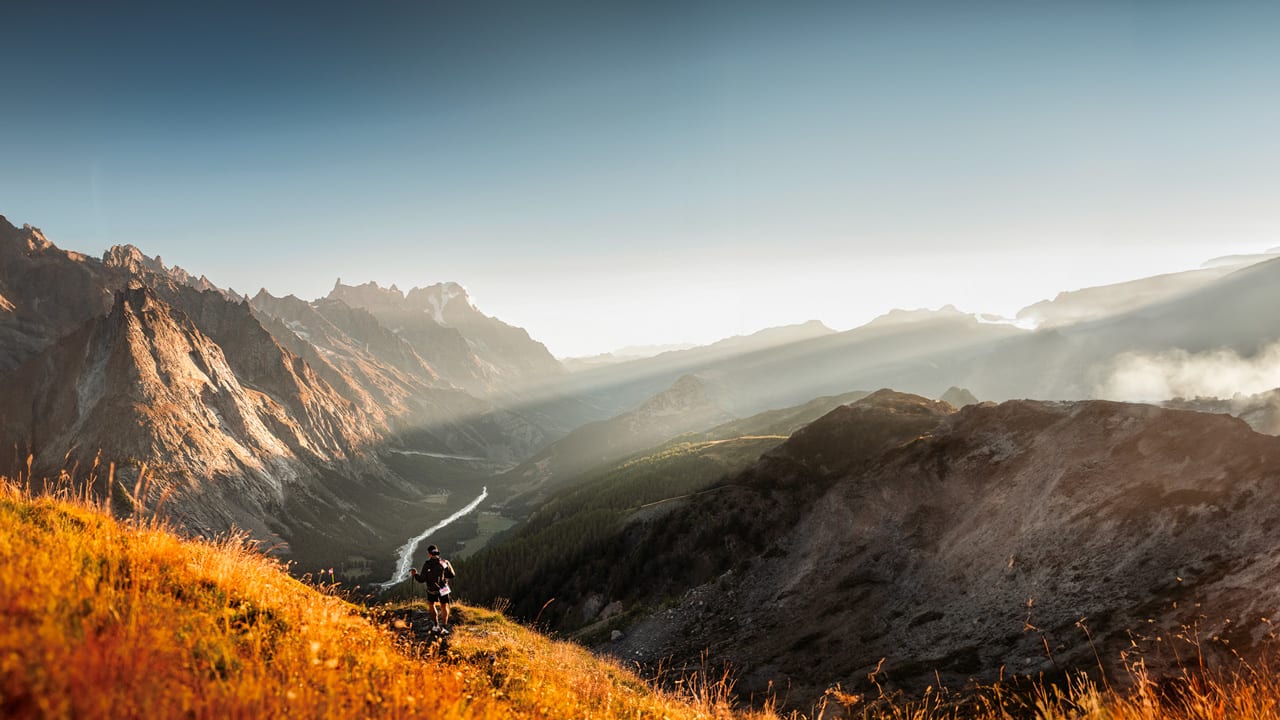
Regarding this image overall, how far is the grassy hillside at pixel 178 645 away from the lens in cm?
338

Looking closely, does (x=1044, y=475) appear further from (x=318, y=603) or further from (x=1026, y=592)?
(x=318, y=603)

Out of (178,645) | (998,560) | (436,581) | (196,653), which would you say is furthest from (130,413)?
(998,560)

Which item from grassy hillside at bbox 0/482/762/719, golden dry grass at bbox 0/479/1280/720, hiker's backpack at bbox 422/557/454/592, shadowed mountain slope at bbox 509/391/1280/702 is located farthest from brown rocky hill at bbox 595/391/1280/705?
hiker's backpack at bbox 422/557/454/592

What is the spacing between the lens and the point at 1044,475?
4284cm

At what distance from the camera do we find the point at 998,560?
121ft

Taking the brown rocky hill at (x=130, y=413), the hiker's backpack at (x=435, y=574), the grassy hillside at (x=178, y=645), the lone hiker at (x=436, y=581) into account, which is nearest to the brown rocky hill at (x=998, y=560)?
the grassy hillside at (x=178, y=645)

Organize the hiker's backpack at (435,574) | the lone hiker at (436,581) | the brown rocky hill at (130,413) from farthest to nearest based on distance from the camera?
the brown rocky hill at (130,413) → the hiker's backpack at (435,574) → the lone hiker at (436,581)

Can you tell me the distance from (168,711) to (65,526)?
290 inches

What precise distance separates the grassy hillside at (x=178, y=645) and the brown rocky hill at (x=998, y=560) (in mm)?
16044

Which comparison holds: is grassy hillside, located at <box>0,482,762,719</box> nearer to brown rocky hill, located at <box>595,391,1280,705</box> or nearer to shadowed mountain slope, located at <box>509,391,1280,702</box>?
brown rocky hill, located at <box>595,391,1280,705</box>

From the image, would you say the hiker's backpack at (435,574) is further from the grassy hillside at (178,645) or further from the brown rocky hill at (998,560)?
the brown rocky hill at (998,560)

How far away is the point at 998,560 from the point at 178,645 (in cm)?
Result: 4589

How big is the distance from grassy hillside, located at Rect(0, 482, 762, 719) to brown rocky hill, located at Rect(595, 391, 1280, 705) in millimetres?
16044

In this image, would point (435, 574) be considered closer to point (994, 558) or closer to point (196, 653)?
point (196, 653)
